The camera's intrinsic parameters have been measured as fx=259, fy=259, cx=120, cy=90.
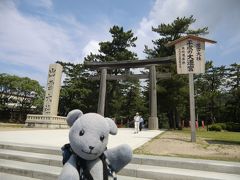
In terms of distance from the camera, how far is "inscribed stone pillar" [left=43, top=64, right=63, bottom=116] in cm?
2189

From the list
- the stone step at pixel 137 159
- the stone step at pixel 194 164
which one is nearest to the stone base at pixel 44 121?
the stone step at pixel 137 159

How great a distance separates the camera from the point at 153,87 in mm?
22828

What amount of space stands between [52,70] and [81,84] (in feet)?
46.1

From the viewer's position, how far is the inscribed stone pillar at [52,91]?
21891mm

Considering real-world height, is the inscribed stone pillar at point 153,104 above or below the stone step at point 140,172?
above

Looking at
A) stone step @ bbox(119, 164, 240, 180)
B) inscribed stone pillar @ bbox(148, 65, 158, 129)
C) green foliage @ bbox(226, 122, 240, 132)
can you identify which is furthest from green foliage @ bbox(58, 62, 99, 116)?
stone step @ bbox(119, 164, 240, 180)

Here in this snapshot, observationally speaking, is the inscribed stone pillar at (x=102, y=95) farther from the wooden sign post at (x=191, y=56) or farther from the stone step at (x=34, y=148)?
the stone step at (x=34, y=148)

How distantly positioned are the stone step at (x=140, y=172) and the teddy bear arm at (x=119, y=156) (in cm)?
204

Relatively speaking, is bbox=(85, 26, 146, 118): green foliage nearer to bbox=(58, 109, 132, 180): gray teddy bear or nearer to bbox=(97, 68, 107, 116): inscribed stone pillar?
bbox=(97, 68, 107, 116): inscribed stone pillar

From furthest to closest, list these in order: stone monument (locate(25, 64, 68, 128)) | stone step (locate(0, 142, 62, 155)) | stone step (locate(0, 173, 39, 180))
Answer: stone monument (locate(25, 64, 68, 128)) → stone step (locate(0, 142, 62, 155)) → stone step (locate(0, 173, 39, 180))

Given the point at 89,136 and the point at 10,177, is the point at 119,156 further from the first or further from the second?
the point at 10,177

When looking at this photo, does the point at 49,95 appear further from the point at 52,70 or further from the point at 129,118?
the point at 129,118

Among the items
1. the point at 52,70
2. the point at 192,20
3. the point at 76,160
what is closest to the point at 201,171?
the point at 76,160

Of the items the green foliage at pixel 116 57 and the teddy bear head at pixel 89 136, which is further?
the green foliage at pixel 116 57
